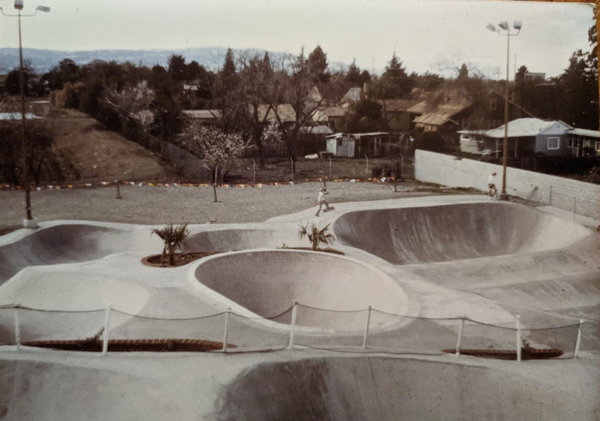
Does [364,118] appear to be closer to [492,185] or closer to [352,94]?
[352,94]

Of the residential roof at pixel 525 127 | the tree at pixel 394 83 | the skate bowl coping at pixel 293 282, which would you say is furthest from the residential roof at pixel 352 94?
the skate bowl coping at pixel 293 282

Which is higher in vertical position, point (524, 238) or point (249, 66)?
point (249, 66)

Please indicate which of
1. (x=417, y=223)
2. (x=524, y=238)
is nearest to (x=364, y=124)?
(x=417, y=223)

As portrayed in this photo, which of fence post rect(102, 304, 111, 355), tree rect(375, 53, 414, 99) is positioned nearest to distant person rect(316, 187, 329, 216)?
tree rect(375, 53, 414, 99)

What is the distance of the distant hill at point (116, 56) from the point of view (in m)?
3.83

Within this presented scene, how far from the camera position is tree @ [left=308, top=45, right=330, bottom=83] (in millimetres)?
4117

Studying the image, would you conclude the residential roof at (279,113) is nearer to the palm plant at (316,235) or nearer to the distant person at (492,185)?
the palm plant at (316,235)

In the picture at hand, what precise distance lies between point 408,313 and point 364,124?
1481 millimetres

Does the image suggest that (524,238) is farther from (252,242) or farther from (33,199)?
(33,199)

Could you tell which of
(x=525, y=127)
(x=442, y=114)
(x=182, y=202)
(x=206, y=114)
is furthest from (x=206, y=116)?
(x=525, y=127)

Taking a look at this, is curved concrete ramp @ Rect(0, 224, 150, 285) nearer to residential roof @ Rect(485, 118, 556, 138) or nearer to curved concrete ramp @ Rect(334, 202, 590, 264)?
curved concrete ramp @ Rect(334, 202, 590, 264)

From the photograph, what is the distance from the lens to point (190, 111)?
171 inches

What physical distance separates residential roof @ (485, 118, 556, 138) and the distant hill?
4.65ft

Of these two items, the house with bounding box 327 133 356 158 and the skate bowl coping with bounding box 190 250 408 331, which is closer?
the skate bowl coping with bounding box 190 250 408 331
